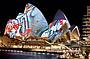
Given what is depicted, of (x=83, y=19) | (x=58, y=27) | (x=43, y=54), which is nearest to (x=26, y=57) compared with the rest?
(x=43, y=54)

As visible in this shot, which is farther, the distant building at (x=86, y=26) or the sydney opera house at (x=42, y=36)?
the distant building at (x=86, y=26)

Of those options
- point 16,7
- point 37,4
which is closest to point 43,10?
point 37,4

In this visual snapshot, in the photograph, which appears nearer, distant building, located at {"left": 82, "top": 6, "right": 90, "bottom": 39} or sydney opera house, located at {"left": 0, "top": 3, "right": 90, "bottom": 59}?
sydney opera house, located at {"left": 0, "top": 3, "right": 90, "bottom": 59}

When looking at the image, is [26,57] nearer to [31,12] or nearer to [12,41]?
[12,41]

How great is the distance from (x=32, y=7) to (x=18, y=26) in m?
0.53

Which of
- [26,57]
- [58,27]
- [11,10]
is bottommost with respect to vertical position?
[26,57]

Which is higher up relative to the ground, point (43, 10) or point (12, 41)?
point (43, 10)

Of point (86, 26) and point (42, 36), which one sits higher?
point (86, 26)

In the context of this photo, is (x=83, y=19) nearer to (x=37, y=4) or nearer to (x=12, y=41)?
(x=37, y=4)

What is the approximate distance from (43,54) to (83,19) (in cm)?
116

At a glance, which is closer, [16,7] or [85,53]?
[85,53]

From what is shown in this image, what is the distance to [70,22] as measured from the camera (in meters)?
6.58

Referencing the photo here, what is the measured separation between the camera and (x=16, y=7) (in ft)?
22.3

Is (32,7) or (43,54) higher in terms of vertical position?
(32,7)
